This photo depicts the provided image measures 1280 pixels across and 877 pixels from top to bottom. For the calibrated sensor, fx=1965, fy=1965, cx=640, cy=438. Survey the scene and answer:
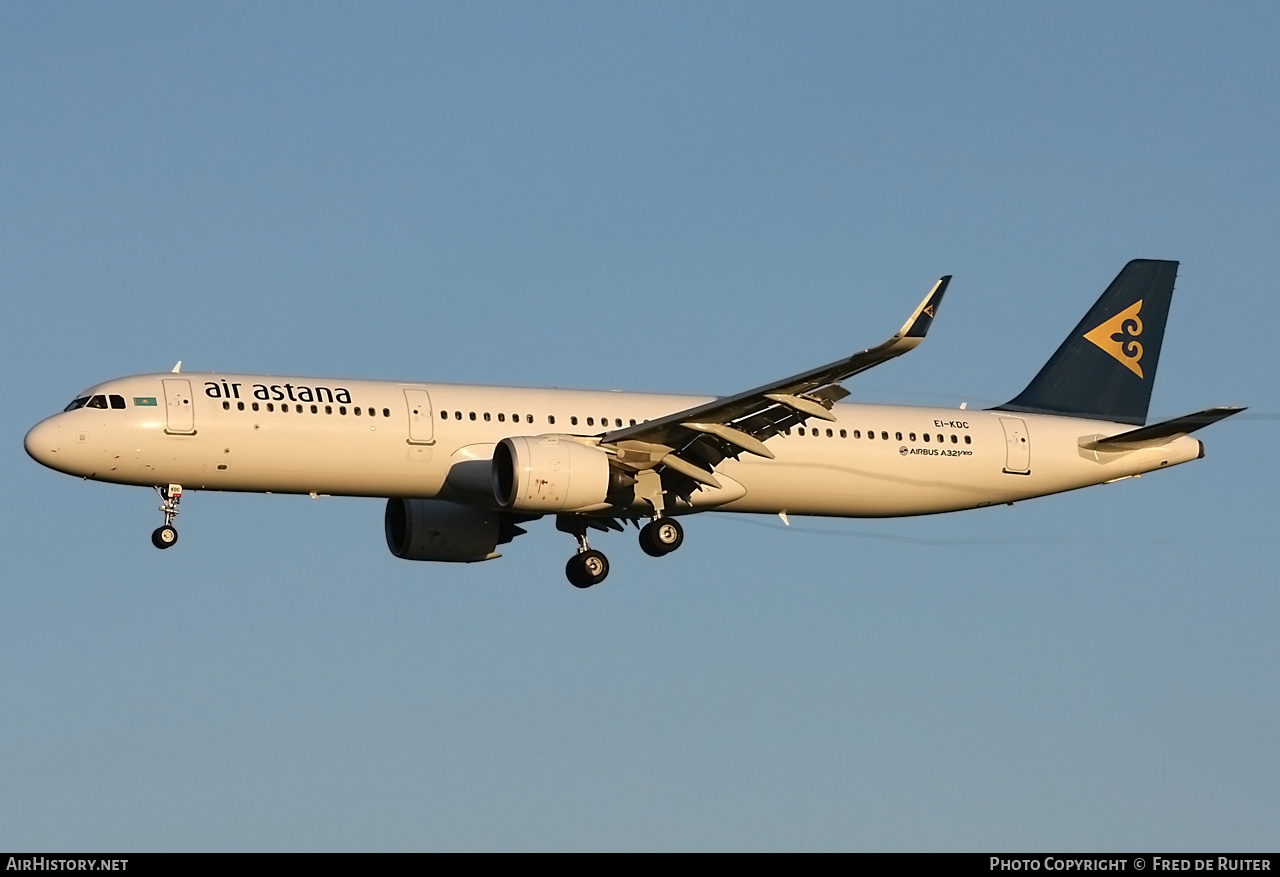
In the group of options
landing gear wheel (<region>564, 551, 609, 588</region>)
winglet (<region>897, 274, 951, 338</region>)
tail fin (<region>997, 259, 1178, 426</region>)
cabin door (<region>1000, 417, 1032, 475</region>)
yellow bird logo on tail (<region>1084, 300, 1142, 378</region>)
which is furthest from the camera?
yellow bird logo on tail (<region>1084, 300, 1142, 378</region>)

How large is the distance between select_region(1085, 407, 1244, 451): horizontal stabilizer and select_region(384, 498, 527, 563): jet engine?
16.3m

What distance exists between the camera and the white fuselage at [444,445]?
45281mm

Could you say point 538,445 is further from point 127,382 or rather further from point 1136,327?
point 1136,327

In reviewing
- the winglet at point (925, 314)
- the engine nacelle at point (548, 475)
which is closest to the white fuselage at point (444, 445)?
the engine nacelle at point (548, 475)

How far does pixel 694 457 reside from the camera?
157 ft

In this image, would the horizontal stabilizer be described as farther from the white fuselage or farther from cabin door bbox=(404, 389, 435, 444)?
cabin door bbox=(404, 389, 435, 444)

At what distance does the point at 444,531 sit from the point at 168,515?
324 inches

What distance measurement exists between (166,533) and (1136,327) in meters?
28.4

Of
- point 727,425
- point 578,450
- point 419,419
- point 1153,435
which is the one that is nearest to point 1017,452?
point 1153,435

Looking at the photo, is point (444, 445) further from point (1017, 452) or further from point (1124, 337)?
point (1124, 337)

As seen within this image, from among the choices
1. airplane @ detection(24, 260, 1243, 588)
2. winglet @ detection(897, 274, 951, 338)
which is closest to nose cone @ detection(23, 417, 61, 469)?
airplane @ detection(24, 260, 1243, 588)

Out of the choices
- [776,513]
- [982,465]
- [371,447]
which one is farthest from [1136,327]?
[371,447]

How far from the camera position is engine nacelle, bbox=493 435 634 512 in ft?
149

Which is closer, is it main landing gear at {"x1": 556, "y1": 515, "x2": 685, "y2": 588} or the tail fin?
main landing gear at {"x1": 556, "y1": 515, "x2": 685, "y2": 588}
